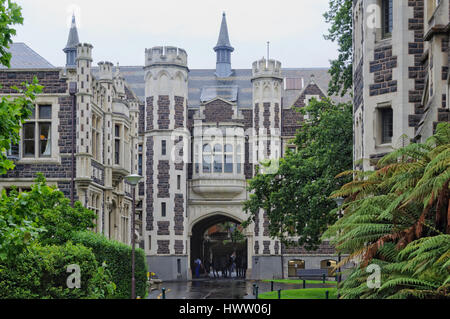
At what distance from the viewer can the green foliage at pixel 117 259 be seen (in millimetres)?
24500

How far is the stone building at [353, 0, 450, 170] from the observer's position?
1741 centimetres

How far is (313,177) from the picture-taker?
103ft

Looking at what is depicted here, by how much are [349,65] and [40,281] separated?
17064 millimetres

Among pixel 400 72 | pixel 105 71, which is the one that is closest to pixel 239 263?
pixel 105 71

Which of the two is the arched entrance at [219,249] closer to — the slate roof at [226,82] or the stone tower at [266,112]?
the stone tower at [266,112]

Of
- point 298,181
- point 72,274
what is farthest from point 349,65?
point 72,274

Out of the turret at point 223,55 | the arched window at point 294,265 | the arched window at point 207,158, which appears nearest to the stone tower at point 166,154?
the arched window at point 207,158

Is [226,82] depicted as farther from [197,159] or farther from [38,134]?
[38,134]

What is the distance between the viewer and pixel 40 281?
18359 millimetres

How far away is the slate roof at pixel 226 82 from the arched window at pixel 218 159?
502 cm

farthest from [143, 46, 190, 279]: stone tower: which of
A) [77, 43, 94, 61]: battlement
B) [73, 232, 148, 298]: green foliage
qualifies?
[73, 232, 148, 298]: green foliage

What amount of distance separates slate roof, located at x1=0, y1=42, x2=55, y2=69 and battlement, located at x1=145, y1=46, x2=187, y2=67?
662 inches

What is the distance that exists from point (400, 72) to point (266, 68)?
110 ft
